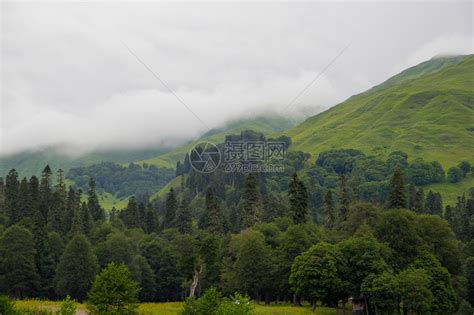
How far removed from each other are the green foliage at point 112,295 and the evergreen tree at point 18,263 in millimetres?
54502

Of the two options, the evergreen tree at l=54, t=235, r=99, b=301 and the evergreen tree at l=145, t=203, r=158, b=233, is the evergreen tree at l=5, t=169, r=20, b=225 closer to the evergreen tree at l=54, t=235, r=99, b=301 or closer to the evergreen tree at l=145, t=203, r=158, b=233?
the evergreen tree at l=54, t=235, r=99, b=301

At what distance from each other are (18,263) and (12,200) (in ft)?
115

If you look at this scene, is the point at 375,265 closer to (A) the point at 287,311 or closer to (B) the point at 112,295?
(A) the point at 287,311

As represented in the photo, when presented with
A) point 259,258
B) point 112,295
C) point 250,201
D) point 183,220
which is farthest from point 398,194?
point 183,220

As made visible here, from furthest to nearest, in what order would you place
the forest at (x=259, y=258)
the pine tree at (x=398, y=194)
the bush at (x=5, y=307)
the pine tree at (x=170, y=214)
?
the pine tree at (x=170, y=214), the pine tree at (x=398, y=194), the forest at (x=259, y=258), the bush at (x=5, y=307)

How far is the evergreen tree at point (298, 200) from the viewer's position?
11394 cm

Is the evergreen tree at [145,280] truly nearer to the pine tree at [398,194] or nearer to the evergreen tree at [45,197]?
the evergreen tree at [45,197]

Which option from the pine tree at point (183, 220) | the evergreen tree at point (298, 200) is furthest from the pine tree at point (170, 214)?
the evergreen tree at point (298, 200)

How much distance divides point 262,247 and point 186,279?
24968 millimetres

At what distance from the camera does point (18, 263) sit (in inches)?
4331

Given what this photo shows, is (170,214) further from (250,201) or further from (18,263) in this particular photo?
(18,263)

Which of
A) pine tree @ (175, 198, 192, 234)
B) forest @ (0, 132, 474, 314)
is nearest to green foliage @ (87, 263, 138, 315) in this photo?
forest @ (0, 132, 474, 314)

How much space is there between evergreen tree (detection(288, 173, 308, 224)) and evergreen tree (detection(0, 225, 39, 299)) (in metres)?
60.7

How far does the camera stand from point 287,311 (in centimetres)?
8744
